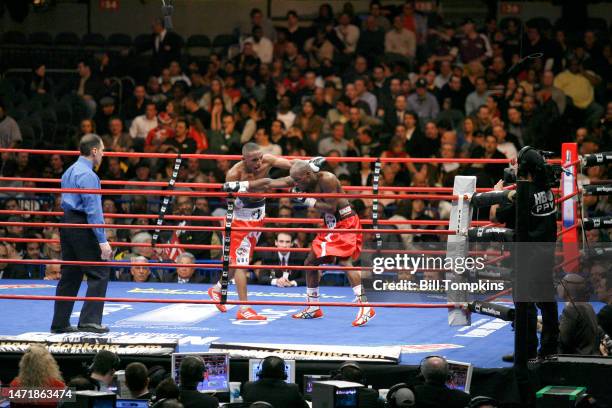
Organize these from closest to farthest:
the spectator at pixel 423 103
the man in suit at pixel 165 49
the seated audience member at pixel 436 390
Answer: the seated audience member at pixel 436 390
the spectator at pixel 423 103
the man in suit at pixel 165 49

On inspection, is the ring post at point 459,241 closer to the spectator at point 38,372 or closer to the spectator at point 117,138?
the spectator at point 38,372

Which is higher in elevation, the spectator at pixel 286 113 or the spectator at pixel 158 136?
the spectator at pixel 286 113

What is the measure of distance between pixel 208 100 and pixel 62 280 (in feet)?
23.2

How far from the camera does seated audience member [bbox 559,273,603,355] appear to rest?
288 inches

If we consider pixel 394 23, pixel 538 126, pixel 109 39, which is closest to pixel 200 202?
pixel 538 126

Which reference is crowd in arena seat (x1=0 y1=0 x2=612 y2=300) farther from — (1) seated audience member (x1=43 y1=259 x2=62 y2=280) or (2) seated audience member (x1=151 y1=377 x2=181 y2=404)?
(2) seated audience member (x1=151 y1=377 x2=181 y2=404)

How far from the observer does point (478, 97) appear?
14.0 metres

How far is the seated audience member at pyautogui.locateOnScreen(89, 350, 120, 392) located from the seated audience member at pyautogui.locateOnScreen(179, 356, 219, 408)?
19.9 inches

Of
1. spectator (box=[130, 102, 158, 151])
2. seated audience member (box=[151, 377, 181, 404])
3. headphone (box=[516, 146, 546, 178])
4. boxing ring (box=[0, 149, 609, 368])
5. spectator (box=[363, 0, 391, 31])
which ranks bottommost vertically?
seated audience member (box=[151, 377, 181, 404])

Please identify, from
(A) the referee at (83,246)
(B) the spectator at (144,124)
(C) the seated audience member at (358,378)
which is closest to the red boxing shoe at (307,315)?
(A) the referee at (83,246)

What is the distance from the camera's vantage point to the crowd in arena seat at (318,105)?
12.2m

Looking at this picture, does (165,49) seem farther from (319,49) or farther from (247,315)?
(247,315)

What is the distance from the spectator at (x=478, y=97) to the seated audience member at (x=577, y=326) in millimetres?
6793

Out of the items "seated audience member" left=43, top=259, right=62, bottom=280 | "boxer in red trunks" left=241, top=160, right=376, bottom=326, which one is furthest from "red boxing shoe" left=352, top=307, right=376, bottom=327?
"seated audience member" left=43, top=259, right=62, bottom=280
